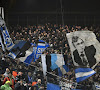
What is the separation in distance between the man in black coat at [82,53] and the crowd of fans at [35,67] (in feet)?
3.76

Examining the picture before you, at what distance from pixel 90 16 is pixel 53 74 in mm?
12204

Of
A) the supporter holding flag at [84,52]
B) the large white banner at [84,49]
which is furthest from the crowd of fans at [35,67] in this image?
the large white banner at [84,49]

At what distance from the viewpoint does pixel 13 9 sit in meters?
24.7

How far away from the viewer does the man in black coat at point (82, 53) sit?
10.8 m

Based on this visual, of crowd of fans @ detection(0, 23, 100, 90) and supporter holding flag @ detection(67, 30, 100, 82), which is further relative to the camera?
supporter holding flag @ detection(67, 30, 100, 82)

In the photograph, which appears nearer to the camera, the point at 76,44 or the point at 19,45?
the point at 76,44

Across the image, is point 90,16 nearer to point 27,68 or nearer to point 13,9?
point 13,9

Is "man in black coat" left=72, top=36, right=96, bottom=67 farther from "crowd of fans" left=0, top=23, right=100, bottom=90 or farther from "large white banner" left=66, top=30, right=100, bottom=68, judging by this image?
"crowd of fans" left=0, top=23, right=100, bottom=90

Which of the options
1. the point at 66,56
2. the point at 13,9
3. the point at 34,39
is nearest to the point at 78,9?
the point at 13,9

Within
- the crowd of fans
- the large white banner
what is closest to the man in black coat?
the large white banner

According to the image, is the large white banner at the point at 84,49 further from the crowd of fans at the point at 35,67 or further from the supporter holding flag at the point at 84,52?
the crowd of fans at the point at 35,67

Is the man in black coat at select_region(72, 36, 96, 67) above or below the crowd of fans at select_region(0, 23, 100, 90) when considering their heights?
above

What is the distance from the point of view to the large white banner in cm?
1080

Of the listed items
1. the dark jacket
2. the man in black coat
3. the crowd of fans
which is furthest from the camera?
the man in black coat
